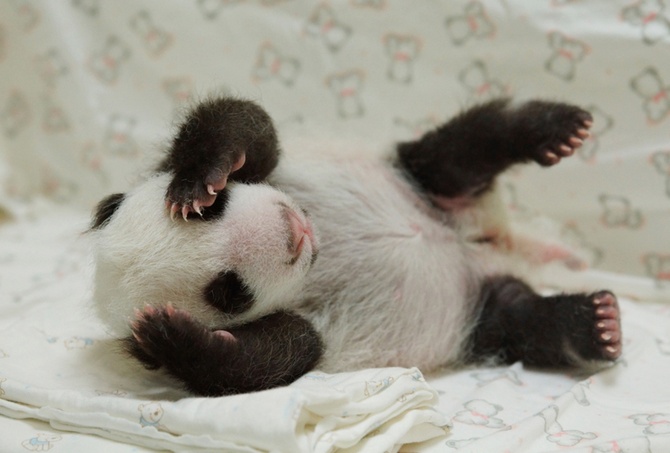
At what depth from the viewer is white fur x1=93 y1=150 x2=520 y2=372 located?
5.35 feet

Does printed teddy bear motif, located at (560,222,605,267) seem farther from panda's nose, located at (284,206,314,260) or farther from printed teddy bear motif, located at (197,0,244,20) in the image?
printed teddy bear motif, located at (197,0,244,20)

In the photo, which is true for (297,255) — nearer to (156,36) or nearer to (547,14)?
(547,14)

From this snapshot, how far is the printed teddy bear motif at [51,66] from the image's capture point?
3204 millimetres

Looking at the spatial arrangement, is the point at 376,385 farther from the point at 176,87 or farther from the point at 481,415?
the point at 176,87

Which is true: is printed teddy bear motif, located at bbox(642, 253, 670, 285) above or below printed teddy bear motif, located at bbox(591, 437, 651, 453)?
below

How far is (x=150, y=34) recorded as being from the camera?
3037 mm

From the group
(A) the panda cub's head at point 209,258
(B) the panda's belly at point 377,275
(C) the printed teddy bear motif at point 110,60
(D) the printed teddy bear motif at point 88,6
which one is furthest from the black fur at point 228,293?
(D) the printed teddy bear motif at point 88,6

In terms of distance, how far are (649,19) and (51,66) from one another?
253 centimetres

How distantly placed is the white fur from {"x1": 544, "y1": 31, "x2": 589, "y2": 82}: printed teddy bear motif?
0.71 metres

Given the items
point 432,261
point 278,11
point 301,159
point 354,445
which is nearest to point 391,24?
point 278,11

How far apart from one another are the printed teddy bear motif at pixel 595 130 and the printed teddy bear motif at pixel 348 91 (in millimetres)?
888

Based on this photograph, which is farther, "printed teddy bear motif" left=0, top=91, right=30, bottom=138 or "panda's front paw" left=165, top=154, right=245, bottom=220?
"printed teddy bear motif" left=0, top=91, right=30, bottom=138

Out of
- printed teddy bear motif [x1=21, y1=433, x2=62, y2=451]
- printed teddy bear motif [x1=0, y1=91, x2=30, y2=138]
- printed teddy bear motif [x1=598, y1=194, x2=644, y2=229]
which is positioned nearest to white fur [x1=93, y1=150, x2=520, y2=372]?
printed teddy bear motif [x1=21, y1=433, x2=62, y2=451]

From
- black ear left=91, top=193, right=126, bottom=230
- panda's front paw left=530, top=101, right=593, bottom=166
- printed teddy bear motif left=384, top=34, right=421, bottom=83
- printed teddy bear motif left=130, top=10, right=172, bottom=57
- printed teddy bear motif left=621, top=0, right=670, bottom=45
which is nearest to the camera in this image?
black ear left=91, top=193, right=126, bottom=230
